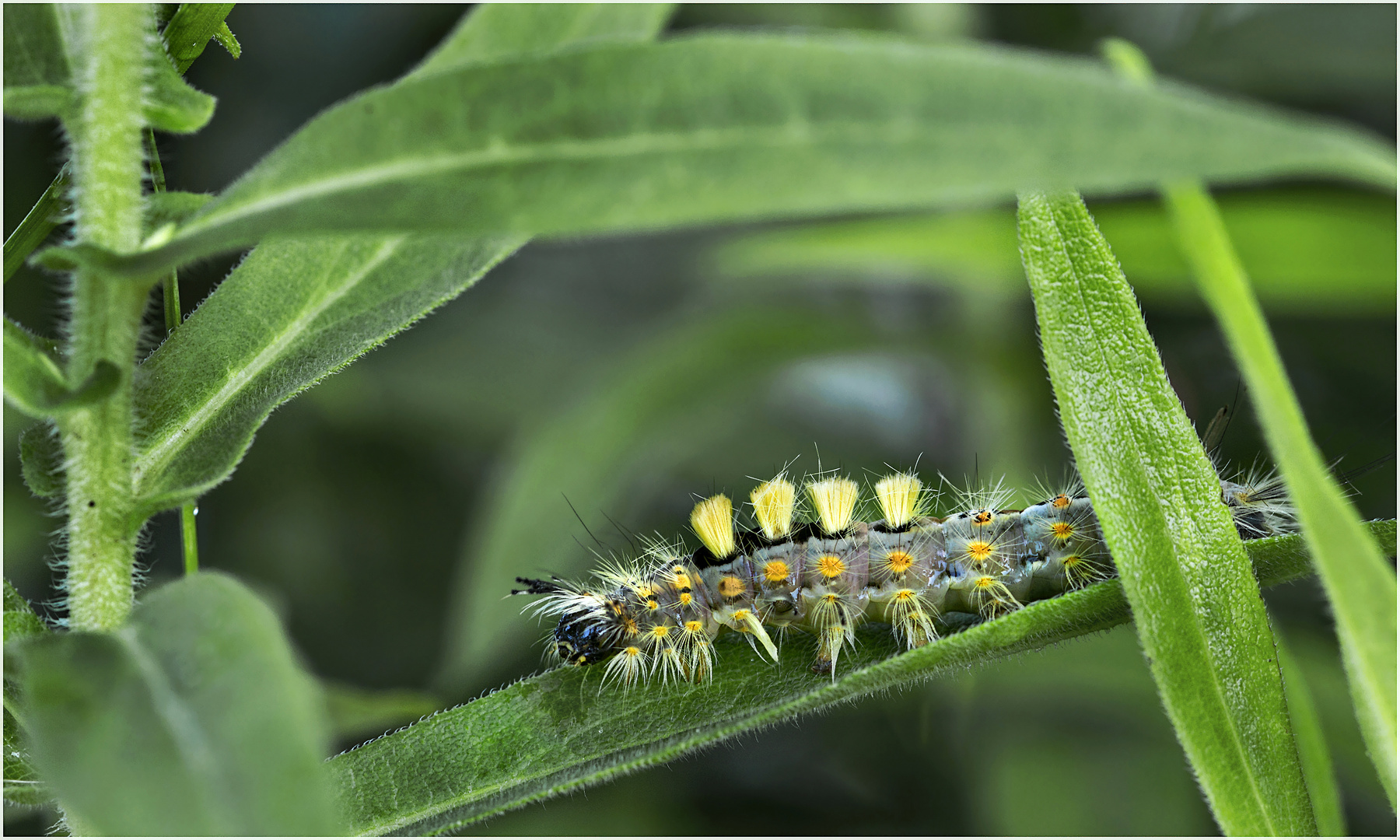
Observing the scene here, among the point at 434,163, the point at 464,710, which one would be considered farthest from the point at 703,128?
the point at 464,710

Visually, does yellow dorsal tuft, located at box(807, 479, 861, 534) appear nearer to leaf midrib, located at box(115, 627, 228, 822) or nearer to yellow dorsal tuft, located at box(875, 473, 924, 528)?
yellow dorsal tuft, located at box(875, 473, 924, 528)

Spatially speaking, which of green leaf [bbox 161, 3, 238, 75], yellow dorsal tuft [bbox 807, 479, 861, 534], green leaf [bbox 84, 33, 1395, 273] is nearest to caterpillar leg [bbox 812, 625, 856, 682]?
yellow dorsal tuft [bbox 807, 479, 861, 534]

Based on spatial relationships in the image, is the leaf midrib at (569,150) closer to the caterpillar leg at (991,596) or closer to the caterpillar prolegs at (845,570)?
the caterpillar prolegs at (845,570)

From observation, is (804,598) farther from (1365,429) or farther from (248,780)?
(1365,429)

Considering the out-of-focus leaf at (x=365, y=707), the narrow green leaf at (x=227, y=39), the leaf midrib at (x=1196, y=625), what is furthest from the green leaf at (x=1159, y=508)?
the out-of-focus leaf at (x=365, y=707)

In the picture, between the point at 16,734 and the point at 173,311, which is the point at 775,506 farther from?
the point at 16,734

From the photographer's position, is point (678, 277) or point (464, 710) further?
point (678, 277)
